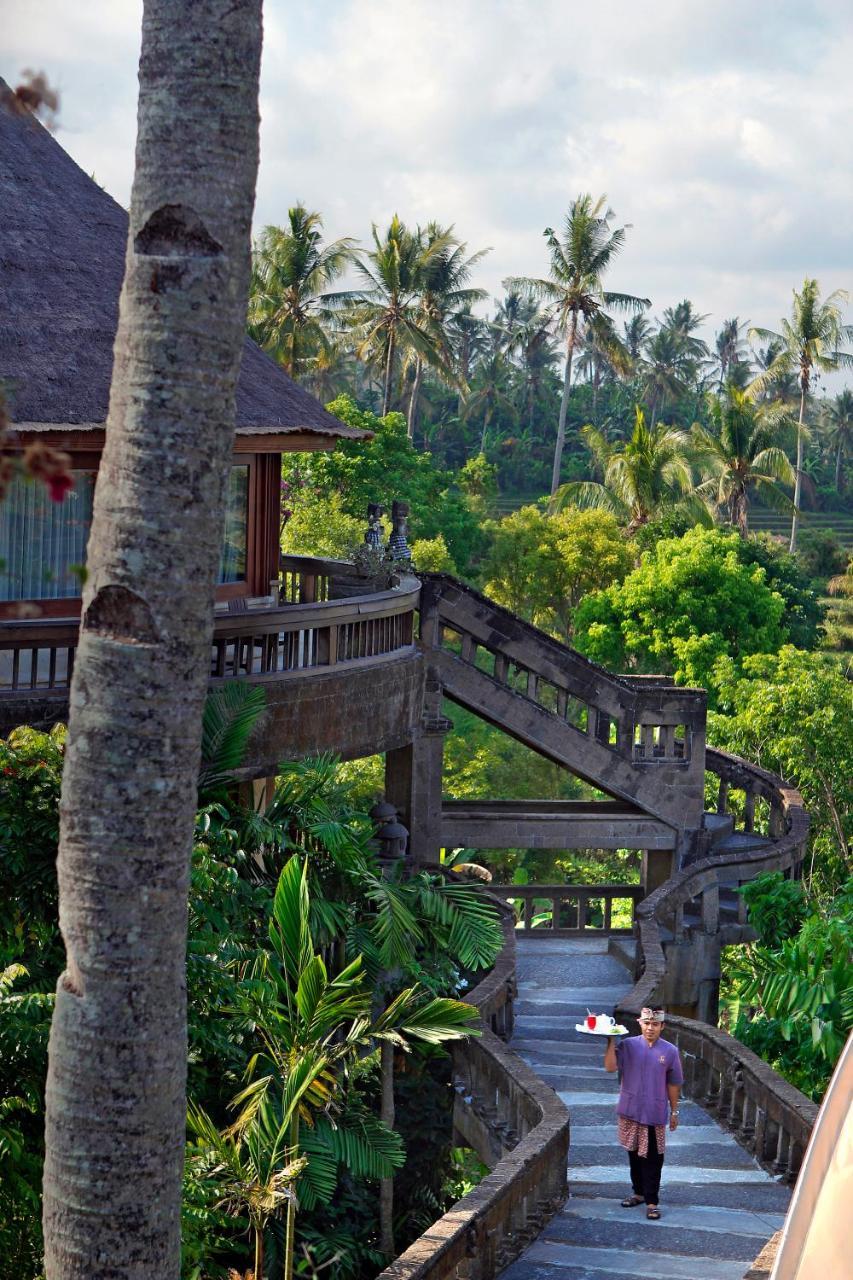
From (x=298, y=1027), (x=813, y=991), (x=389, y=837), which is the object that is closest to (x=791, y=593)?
(x=389, y=837)

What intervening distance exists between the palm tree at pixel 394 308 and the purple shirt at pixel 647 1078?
42.9m

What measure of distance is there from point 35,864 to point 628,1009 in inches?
270

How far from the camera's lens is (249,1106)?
10594 millimetres

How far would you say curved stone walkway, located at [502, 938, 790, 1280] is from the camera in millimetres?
10555

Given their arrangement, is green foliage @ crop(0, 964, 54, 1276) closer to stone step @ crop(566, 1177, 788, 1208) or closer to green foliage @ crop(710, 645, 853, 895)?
stone step @ crop(566, 1177, 788, 1208)

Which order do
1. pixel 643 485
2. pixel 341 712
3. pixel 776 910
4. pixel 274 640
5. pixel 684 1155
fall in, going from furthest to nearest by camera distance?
pixel 643 485, pixel 341 712, pixel 776 910, pixel 274 640, pixel 684 1155

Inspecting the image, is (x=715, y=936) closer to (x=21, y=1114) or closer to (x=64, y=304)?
(x=64, y=304)

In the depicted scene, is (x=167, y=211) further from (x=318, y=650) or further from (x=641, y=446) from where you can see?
(x=641, y=446)

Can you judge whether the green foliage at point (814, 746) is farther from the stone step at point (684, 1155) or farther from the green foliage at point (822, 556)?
the green foliage at point (822, 556)

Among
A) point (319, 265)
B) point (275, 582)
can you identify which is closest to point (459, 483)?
point (319, 265)

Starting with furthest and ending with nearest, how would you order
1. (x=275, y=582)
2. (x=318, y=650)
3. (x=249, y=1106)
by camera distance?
(x=275, y=582) → (x=318, y=650) → (x=249, y=1106)

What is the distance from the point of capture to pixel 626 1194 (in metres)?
12.2

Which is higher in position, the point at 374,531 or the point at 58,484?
the point at 58,484

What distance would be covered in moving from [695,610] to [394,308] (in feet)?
73.8
